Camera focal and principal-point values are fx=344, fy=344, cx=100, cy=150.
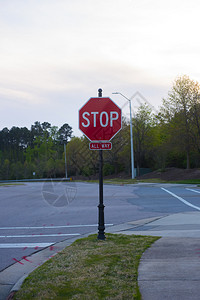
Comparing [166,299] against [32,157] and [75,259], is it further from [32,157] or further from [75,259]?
[32,157]

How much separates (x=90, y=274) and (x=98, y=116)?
387 cm

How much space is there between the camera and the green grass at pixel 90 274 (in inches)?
177

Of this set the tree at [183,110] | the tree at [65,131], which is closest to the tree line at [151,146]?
the tree at [183,110]

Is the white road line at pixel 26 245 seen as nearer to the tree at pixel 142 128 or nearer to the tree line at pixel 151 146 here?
the tree line at pixel 151 146

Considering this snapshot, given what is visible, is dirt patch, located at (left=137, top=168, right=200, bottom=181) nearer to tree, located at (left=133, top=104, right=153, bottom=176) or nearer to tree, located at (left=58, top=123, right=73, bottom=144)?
tree, located at (left=133, top=104, right=153, bottom=176)

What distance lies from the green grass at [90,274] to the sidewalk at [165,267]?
187 millimetres

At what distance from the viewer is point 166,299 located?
4.22 metres

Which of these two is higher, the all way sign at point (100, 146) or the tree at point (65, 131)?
the tree at point (65, 131)

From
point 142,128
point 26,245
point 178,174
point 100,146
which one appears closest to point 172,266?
point 100,146

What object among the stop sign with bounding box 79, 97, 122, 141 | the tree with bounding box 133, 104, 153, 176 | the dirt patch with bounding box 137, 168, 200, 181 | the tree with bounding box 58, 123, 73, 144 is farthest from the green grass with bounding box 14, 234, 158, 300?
the tree with bounding box 58, 123, 73, 144

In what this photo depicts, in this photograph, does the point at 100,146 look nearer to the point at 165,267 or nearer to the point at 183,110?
the point at 165,267

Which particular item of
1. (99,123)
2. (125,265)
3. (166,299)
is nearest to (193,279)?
(166,299)

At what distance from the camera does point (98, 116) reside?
8.05m

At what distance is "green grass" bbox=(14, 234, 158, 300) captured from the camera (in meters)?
4.49
